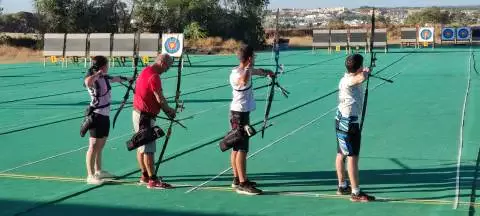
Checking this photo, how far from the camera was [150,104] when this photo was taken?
7352mm

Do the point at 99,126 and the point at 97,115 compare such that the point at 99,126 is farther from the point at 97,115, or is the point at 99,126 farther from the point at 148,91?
the point at 148,91

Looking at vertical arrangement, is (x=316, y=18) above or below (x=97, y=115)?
above

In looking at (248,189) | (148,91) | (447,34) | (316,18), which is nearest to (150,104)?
(148,91)

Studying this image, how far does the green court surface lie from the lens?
21.9ft

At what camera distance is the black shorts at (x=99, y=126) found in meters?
7.64

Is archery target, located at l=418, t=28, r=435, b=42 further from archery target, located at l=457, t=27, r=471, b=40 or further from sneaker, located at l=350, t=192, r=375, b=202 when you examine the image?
sneaker, located at l=350, t=192, r=375, b=202

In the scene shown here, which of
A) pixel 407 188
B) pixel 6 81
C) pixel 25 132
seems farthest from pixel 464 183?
pixel 6 81

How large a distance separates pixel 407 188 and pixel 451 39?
4539 centimetres

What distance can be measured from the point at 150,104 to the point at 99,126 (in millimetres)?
738

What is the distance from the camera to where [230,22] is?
2108 inches

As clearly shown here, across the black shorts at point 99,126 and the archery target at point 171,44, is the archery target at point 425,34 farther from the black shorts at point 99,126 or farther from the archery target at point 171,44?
the black shorts at point 99,126

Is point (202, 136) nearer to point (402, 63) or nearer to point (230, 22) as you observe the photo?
point (402, 63)

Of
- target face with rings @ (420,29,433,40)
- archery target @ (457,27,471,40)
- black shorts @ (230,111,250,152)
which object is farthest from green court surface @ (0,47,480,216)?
archery target @ (457,27,471,40)

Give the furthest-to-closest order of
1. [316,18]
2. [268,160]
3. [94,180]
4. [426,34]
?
[316,18], [426,34], [268,160], [94,180]
